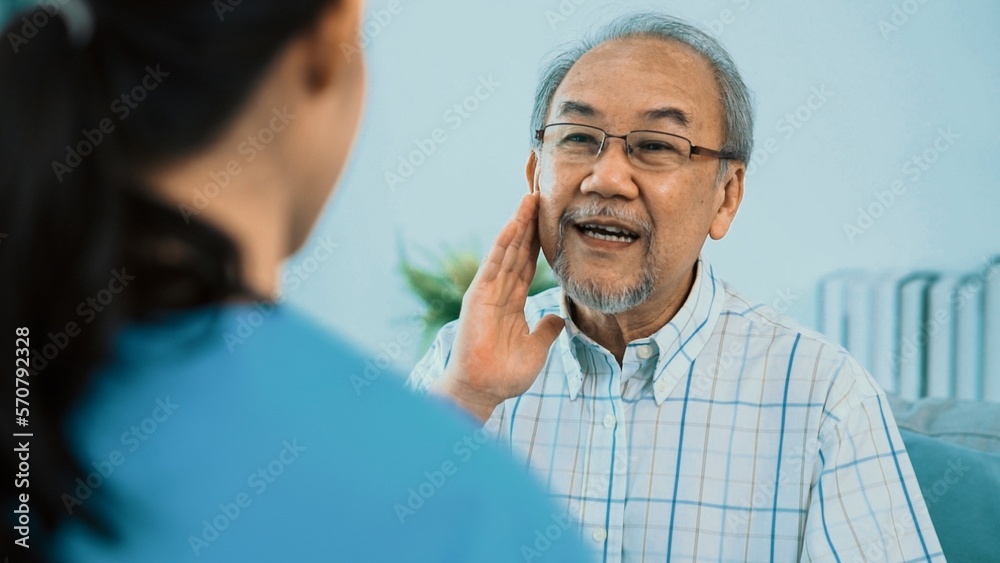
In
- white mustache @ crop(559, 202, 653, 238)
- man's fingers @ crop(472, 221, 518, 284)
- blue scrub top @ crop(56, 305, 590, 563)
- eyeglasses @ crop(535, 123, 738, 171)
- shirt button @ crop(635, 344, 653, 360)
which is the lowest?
blue scrub top @ crop(56, 305, 590, 563)

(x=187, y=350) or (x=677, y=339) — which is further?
(x=677, y=339)

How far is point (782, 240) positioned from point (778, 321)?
64.5 inches

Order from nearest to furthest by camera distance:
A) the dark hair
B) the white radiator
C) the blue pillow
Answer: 1. the dark hair
2. the blue pillow
3. the white radiator

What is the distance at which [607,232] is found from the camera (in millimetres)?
1404

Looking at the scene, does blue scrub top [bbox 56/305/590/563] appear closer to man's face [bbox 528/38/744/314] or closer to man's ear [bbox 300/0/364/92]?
man's ear [bbox 300/0/364/92]

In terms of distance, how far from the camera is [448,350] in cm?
153

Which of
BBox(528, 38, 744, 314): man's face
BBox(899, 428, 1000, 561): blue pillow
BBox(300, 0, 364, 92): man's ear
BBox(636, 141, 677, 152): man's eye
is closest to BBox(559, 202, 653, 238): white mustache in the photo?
BBox(528, 38, 744, 314): man's face

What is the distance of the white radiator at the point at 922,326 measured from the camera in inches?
110

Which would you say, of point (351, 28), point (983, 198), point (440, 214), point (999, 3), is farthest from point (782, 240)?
point (351, 28)

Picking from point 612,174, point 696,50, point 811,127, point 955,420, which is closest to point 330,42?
point 612,174

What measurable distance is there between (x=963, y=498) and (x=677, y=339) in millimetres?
473

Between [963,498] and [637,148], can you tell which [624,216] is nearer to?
Answer: [637,148]

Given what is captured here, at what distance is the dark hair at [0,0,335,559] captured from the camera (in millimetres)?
396

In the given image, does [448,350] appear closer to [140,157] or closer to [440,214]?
[140,157]
